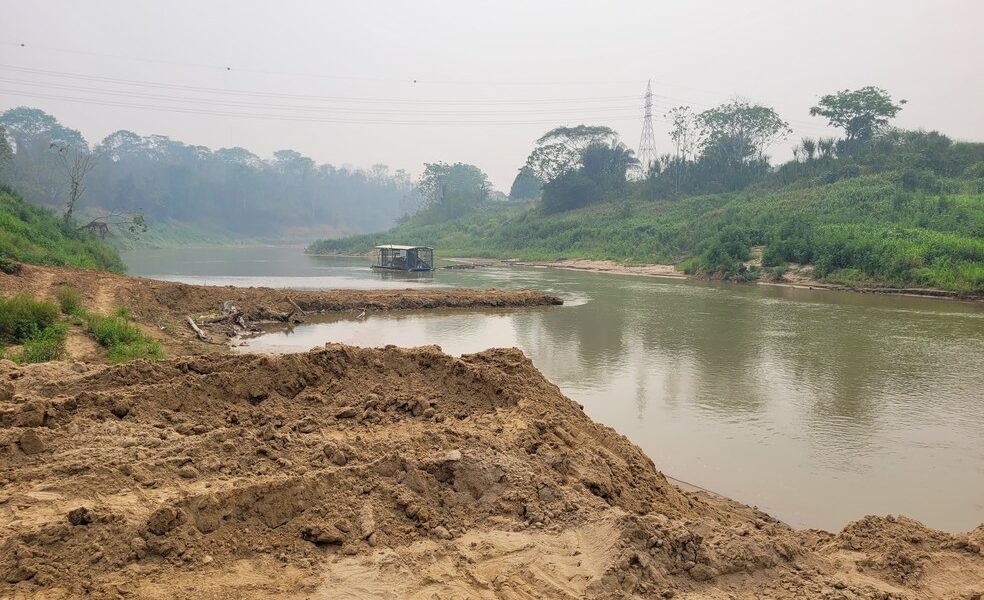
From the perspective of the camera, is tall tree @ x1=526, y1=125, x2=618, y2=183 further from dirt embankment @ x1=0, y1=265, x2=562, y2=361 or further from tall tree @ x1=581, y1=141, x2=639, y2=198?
dirt embankment @ x1=0, y1=265, x2=562, y2=361

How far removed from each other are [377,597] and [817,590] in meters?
2.31

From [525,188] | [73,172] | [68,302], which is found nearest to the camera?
[68,302]

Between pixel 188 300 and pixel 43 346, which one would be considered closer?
pixel 43 346

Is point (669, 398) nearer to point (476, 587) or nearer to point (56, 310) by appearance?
point (476, 587)

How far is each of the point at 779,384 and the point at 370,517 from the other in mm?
8553

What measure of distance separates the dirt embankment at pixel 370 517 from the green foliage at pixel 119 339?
13.8 feet

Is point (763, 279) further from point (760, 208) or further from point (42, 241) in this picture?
point (42, 241)

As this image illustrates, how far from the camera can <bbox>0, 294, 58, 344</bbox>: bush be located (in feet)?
30.4

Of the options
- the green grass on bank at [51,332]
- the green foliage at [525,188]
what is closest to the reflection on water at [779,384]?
the green grass on bank at [51,332]

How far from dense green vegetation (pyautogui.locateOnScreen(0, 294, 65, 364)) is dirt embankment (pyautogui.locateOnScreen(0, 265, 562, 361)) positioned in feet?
0.97

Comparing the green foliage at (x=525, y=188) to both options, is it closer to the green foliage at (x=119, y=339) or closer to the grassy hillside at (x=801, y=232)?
the grassy hillside at (x=801, y=232)

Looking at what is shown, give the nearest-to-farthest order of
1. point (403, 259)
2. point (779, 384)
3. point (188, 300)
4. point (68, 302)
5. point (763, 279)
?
point (779, 384) → point (68, 302) → point (188, 300) → point (763, 279) → point (403, 259)

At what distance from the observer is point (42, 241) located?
818 inches

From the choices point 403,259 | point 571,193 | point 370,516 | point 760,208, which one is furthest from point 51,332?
point 571,193
